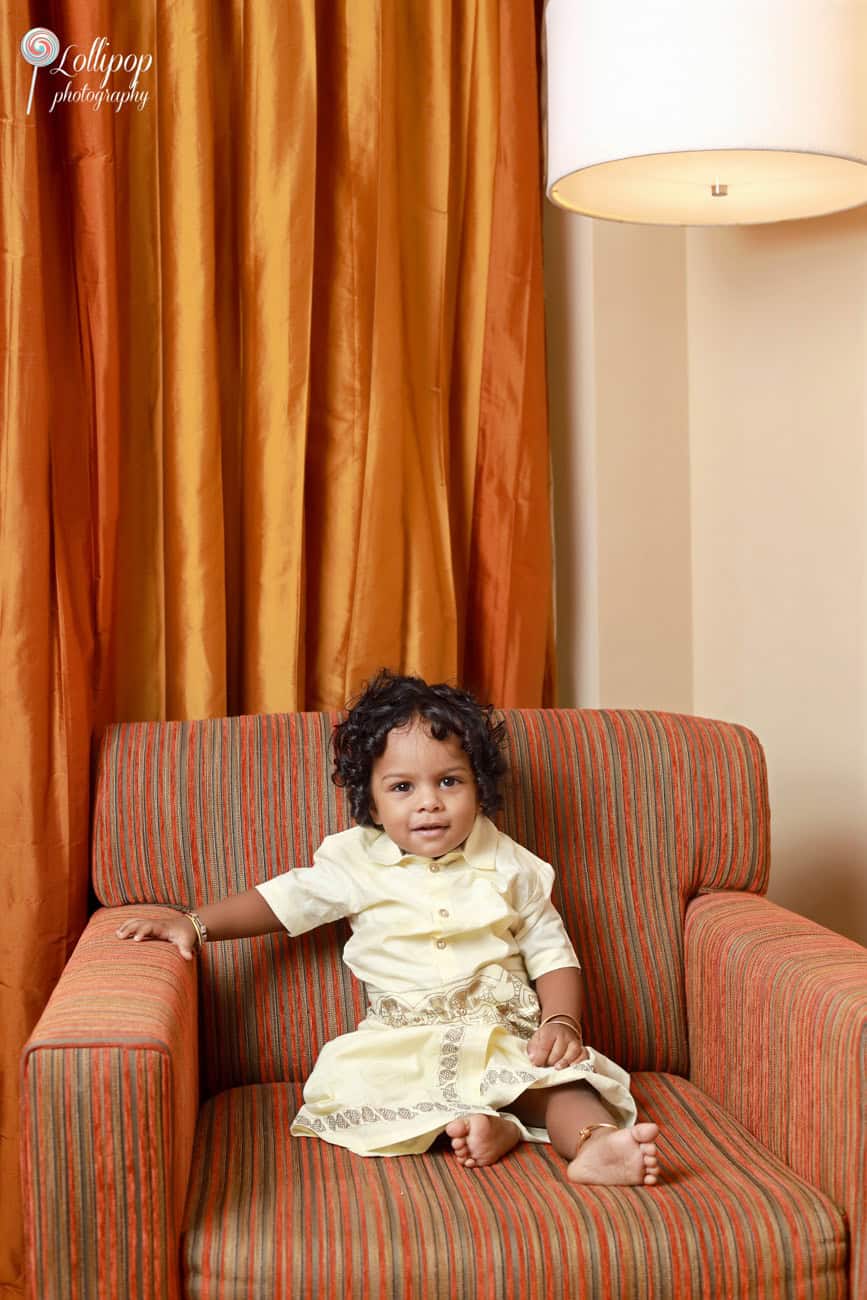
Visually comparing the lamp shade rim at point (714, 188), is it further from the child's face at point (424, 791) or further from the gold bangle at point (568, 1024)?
the gold bangle at point (568, 1024)

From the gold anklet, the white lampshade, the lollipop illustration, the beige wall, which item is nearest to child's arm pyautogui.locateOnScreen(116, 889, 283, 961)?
the gold anklet

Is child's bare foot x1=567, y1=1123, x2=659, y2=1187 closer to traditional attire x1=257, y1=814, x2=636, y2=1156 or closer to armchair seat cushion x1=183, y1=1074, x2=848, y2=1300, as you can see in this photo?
armchair seat cushion x1=183, y1=1074, x2=848, y2=1300

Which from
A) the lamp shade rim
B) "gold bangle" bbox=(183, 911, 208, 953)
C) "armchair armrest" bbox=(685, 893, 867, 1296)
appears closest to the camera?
"armchair armrest" bbox=(685, 893, 867, 1296)

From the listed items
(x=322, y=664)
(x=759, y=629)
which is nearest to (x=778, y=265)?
(x=759, y=629)

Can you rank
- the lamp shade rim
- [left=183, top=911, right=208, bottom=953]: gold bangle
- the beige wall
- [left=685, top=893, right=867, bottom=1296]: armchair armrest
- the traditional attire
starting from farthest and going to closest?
1. the beige wall
2. the lamp shade rim
3. [left=183, top=911, right=208, bottom=953]: gold bangle
4. the traditional attire
5. [left=685, top=893, right=867, bottom=1296]: armchair armrest

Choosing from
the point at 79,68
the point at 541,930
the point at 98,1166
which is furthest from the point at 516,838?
the point at 79,68

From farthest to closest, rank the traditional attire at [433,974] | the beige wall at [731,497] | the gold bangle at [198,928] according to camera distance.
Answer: the beige wall at [731,497] < the gold bangle at [198,928] < the traditional attire at [433,974]

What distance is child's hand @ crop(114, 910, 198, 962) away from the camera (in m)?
1.74

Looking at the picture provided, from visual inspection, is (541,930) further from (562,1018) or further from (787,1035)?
(787,1035)

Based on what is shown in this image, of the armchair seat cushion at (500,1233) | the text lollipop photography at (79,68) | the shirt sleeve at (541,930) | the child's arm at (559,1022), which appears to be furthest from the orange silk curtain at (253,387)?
the armchair seat cushion at (500,1233)

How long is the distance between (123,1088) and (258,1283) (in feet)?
0.77

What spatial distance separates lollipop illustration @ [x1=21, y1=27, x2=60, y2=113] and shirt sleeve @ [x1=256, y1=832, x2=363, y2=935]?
1198 millimetres

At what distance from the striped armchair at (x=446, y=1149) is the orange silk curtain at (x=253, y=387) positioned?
25 cm

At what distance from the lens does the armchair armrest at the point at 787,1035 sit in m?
1.47
